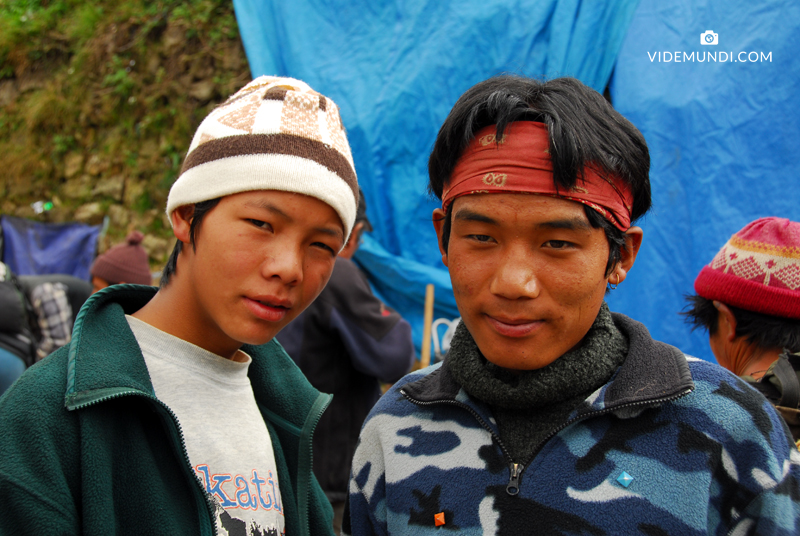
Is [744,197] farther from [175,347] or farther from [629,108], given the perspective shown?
[175,347]

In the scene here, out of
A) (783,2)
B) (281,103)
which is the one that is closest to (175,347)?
(281,103)

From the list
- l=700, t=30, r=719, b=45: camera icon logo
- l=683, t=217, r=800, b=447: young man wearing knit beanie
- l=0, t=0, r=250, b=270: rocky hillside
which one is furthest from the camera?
l=0, t=0, r=250, b=270: rocky hillside

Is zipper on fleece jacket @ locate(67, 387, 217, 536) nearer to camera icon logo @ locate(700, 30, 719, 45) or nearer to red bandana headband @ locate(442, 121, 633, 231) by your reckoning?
red bandana headband @ locate(442, 121, 633, 231)

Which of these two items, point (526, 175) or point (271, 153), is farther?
point (271, 153)

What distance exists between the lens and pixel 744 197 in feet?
10.9

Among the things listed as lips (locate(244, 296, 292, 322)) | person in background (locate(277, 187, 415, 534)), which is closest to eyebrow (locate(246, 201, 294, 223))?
lips (locate(244, 296, 292, 322))

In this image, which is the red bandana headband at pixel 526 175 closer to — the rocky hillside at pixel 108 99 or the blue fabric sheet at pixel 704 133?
the blue fabric sheet at pixel 704 133

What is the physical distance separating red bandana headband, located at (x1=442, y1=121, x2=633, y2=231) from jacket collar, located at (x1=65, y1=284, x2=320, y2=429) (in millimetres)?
743

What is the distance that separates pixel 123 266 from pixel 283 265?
11.1ft

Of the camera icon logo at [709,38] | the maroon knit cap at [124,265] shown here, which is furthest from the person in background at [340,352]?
the camera icon logo at [709,38]

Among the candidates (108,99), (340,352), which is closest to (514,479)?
(340,352)

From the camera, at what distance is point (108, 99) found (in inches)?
246

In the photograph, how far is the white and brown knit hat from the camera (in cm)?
128

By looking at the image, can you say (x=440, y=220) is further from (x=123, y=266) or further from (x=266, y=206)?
(x=123, y=266)
